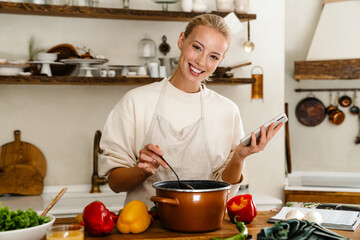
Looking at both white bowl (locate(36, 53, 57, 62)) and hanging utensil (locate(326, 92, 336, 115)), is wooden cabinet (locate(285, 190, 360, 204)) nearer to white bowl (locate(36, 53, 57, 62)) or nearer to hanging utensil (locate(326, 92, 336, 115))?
hanging utensil (locate(326, 92, 336, 115))

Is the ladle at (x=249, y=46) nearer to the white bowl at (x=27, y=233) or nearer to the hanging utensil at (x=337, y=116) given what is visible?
the hanging utensil at (x=337, y=116)

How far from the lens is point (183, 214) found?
4.57 ft

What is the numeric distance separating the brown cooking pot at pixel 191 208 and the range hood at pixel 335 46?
2729 mm

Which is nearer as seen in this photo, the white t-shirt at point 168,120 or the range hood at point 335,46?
the white t-shirt at point 168,120

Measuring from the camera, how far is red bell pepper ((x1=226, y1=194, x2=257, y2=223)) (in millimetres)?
1559

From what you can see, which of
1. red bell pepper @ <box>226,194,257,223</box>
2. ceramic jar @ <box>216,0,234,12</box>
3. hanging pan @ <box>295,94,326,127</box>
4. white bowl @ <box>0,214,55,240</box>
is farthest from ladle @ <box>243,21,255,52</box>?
white bowl @ <box>0,214,55,240</box>

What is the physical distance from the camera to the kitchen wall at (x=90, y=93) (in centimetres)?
336

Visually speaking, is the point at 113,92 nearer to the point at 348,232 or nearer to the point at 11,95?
the point at 11,95

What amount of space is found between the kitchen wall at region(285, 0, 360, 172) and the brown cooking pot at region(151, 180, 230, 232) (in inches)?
122

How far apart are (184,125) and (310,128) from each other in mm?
2589

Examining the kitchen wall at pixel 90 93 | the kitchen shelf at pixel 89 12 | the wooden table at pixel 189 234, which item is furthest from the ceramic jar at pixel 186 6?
the wooden table at pixel 189 234

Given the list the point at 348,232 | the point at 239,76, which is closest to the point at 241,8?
the point at 239,76

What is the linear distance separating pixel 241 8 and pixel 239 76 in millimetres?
545

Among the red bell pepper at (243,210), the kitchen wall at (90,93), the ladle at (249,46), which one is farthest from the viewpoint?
the ladle at (249,46)
